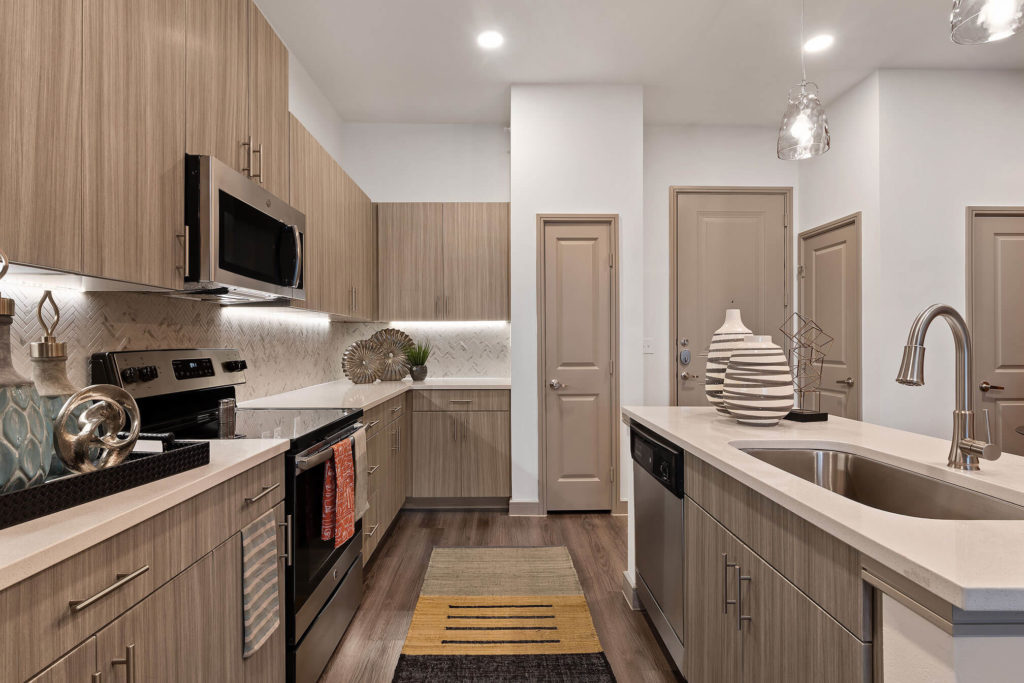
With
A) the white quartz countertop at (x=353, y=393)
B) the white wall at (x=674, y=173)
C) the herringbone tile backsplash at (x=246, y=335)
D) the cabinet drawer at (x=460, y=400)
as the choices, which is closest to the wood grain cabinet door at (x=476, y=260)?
the herringbone tile backsplash at (x=246, y=335)

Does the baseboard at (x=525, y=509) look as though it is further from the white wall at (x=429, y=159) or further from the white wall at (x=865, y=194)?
the white wall at (x=429, y=159)

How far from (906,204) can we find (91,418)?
428cm

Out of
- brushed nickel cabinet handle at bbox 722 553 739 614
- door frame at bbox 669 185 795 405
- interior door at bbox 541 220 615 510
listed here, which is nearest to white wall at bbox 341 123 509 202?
interior door at bbox 541 220 615 510

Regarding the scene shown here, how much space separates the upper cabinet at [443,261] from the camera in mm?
4023

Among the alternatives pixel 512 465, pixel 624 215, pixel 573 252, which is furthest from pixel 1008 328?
pixel 512 465

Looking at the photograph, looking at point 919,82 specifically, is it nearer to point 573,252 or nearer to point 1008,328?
point 1008,328

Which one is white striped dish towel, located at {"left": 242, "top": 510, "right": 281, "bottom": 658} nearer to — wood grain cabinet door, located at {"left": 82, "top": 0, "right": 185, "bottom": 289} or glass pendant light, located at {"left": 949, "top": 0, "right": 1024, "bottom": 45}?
wood grain cabinet door, located at {"left": 82, "top": 0, "right": 185, "bottom": 289}

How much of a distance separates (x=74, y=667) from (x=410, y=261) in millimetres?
3415

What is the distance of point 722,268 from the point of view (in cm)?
434

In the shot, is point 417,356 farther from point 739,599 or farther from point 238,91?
point 739,599

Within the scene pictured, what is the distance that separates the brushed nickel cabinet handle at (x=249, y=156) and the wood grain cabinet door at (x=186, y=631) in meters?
1.39

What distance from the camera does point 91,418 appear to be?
3.40ft

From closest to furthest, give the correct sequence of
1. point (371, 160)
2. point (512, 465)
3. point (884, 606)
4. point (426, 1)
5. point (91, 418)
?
point (884, 606) → point (91, 418) → point (426, 1) → point (512, 465) → point (371, 160)

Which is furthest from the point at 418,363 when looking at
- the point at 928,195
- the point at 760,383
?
the point at 928,195
